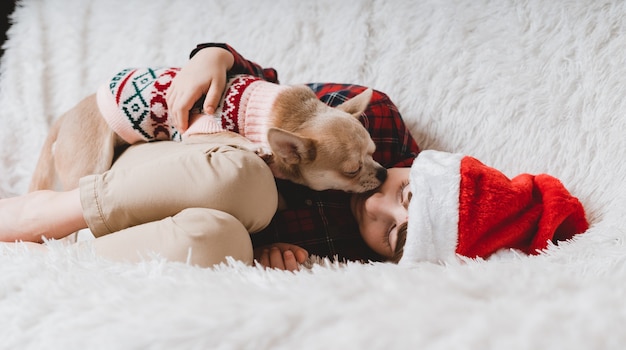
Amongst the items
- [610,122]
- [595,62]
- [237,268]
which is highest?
[595,62]

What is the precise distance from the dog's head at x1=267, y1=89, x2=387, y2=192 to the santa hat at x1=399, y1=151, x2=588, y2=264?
0.76 ft

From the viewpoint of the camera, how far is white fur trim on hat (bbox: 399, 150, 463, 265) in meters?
1.20

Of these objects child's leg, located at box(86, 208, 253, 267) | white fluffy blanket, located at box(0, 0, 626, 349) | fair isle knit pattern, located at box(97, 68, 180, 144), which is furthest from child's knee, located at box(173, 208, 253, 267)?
fair isle knit pattern, located at box(97, 68, 180, 144)

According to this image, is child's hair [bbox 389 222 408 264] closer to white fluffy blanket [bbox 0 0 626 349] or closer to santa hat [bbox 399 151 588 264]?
santa hat [bbox 399 151 588 264]

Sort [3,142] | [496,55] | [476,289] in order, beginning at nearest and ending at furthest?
[476,289], [496,55], [3,142]

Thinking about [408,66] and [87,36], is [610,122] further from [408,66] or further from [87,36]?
[87,36]

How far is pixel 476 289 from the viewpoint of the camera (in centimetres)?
79

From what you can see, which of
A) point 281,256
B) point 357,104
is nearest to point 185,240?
point 281,256

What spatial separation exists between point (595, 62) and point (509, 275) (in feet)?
3.20

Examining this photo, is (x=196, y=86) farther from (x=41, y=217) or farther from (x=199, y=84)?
(x=41, y=217)

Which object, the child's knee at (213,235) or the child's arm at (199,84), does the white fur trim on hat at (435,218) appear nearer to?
the child's knee at (213,235)

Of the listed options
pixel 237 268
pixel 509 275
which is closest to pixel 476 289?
pixel 509 275

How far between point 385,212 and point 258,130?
0.40 metres

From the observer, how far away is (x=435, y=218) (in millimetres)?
1213
